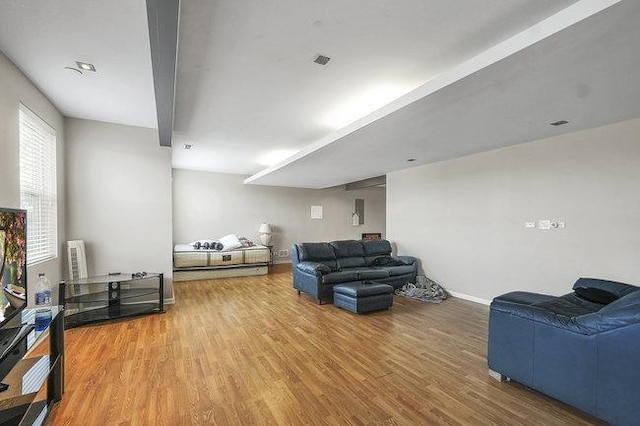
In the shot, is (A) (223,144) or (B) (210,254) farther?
(B) (210,254)

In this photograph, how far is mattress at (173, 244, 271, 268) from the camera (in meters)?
6.31

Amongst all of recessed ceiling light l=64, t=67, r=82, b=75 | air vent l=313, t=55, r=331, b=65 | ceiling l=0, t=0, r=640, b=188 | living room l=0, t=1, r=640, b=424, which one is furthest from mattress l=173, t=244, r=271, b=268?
air vent l=313, t=55, r=331, b=65

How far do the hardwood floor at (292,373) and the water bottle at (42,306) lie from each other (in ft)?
1.97

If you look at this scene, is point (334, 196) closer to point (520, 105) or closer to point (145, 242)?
point (145, 242)

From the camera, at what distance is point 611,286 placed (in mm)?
2977

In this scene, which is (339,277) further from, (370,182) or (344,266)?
(370,182)

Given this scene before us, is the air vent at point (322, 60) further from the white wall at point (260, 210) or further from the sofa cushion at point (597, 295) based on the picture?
the white wall at point (260, 210)

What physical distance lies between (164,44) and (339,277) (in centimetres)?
382

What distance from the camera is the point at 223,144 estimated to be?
17.1 ft

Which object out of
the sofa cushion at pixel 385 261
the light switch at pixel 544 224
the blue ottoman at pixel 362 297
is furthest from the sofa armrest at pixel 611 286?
the sofa cushion at pixel 385 261

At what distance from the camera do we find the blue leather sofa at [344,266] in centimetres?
468

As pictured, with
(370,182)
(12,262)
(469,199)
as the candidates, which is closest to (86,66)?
(12,262)

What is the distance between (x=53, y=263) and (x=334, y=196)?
7521 mm

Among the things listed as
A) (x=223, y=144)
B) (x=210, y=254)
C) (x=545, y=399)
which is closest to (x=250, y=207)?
(x=210, y=254)
